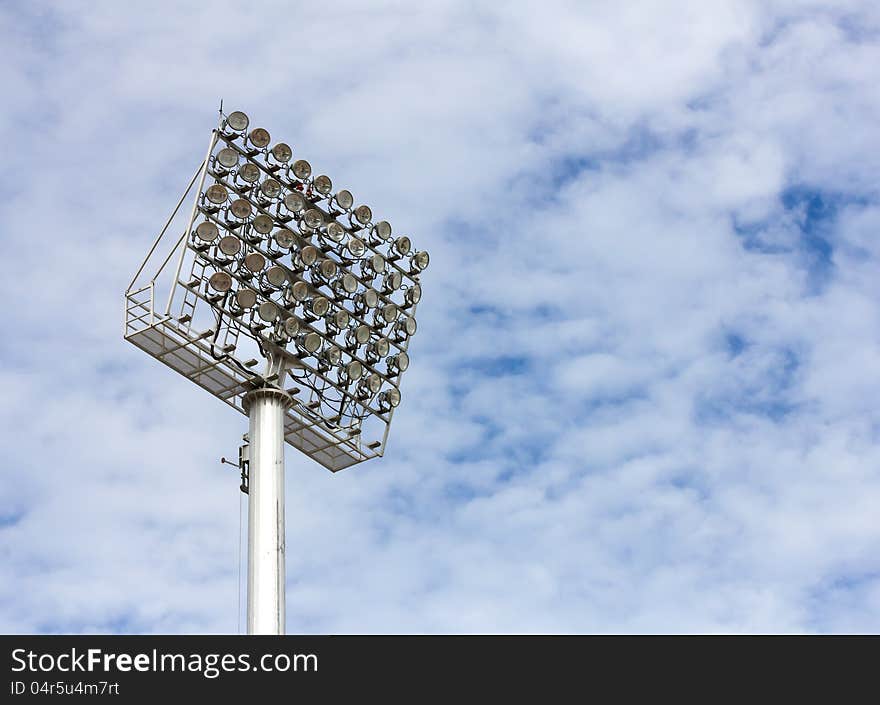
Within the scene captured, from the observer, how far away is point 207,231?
5047 centimetres

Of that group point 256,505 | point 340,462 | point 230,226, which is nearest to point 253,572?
point 256,505

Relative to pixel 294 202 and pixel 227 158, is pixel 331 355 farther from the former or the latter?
pixel 227 158

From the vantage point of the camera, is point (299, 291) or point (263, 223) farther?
point (299, 291)

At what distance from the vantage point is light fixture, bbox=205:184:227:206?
167ft

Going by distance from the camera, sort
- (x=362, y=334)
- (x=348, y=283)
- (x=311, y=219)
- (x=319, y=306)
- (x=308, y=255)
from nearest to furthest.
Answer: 1. (x=319, y=306)
2. (x=308, y=255)
3. (x=311, y=219)
4. (x=348, y=283)
5. (x=362, y=334)

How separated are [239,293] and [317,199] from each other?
5.33m

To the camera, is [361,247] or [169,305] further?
[361,247]

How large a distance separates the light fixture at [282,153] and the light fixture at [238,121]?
48.0 inches

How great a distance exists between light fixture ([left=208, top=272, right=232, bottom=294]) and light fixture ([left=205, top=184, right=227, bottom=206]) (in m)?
2.29

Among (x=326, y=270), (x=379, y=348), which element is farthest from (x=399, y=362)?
(x=326, y=270)

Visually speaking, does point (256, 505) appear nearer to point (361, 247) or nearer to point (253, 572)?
point (253, 572)

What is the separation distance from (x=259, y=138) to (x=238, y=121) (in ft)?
2.78

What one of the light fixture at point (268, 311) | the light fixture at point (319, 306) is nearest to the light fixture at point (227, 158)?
the light fixture at point (268, 311)

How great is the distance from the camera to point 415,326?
55625 millimetres
